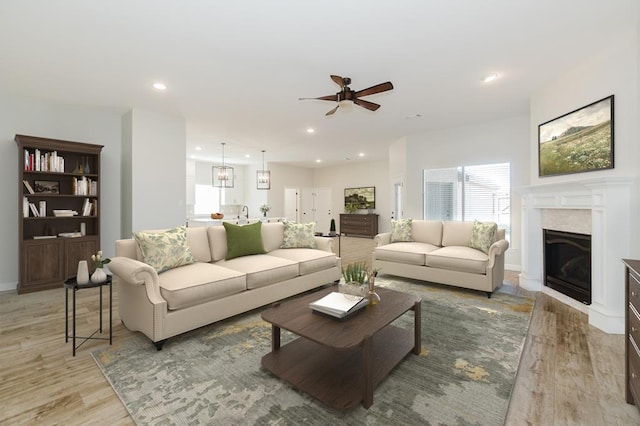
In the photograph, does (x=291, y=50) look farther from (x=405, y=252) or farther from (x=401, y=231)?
(x=401, y=231)

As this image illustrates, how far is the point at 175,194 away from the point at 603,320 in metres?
5.77

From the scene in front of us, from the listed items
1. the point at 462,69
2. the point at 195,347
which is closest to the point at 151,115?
the point at 195,347

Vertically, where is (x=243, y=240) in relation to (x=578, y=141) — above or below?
below

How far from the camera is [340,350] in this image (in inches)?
61.3

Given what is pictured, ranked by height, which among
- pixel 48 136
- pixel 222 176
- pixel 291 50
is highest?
pixel 291 50

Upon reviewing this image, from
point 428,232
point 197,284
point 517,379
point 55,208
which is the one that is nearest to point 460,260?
point 428,232

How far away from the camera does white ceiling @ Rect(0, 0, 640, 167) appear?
2322 millimetres

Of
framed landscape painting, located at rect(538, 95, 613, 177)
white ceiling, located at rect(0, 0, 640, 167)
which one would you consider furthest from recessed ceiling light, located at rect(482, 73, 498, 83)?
framed landscape painting, located at rect(538, 95, 613, 177)

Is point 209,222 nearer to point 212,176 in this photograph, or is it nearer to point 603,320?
point 212,176

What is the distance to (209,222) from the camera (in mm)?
7312

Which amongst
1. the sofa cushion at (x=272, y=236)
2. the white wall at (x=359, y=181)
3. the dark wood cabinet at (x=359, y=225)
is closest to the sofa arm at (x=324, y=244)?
the sofa cushion at (x=272, y=236)

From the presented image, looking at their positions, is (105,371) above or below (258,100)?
below

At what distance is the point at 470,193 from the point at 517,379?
4407 millimetres

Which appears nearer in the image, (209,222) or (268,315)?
(268,315)
